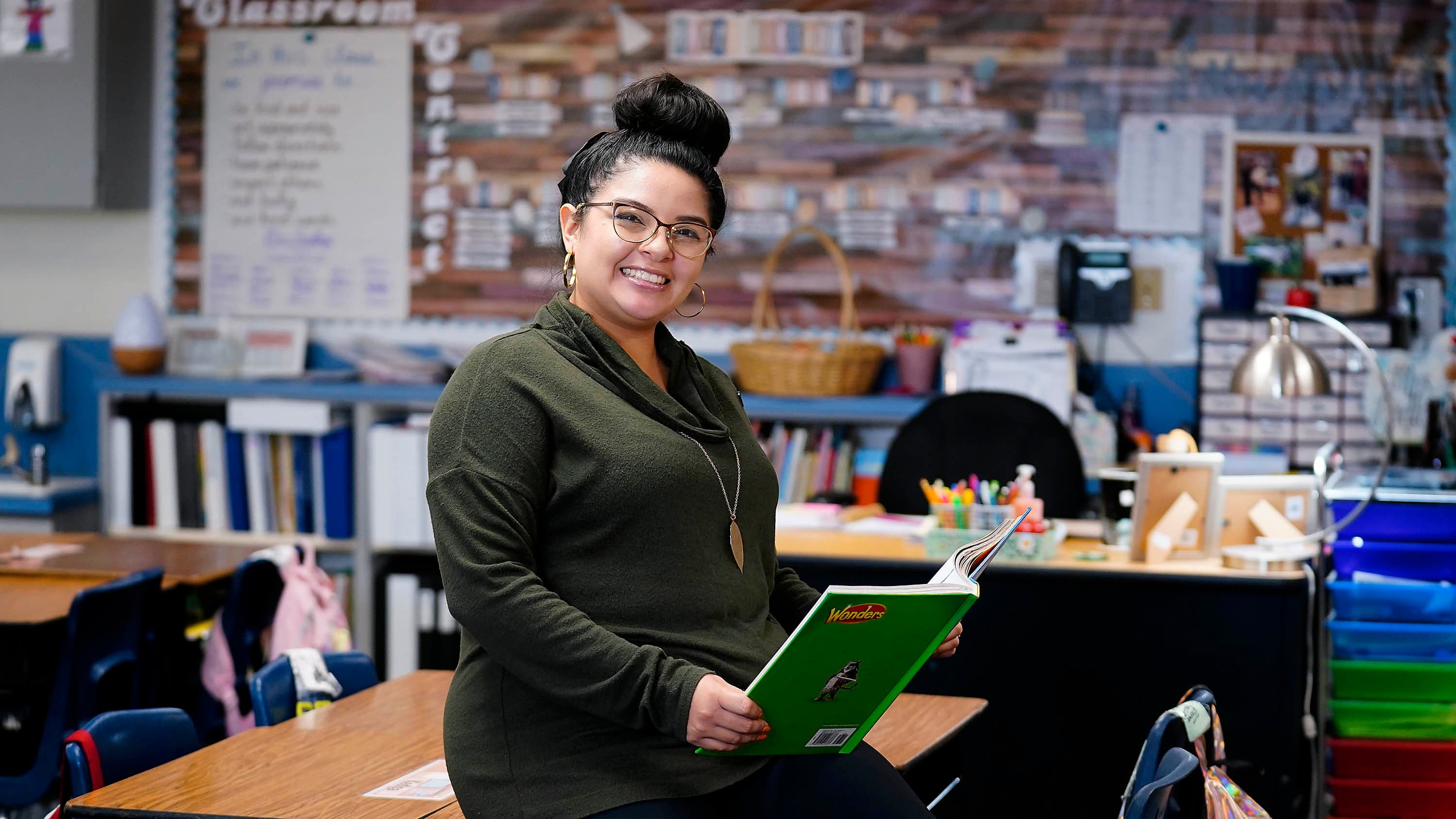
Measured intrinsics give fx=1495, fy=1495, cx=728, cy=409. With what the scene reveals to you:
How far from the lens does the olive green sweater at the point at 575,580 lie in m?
1.57

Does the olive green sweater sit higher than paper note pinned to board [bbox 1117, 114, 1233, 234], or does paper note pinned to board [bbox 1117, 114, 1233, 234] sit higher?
paper note pinned to board [bbox 1117, 114, 1233, 234]

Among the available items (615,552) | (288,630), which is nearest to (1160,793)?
(615,552)

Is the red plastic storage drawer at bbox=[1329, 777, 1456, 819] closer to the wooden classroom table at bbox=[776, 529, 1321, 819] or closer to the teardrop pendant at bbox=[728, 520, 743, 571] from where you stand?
the wooden classroom table at bbox=[776, 529, 1321, 819]

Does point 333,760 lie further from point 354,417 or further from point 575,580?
point 354,417

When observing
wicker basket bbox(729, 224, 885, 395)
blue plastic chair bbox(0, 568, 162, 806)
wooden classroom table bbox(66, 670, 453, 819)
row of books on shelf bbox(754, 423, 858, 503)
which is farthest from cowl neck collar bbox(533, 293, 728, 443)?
row of books on shelf bbox(754, 423, 858, 503)

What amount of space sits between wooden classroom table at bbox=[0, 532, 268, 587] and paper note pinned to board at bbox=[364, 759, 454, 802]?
4.68 feet

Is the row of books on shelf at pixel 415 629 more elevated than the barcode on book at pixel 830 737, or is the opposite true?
the barcode on book at pixel 830 737

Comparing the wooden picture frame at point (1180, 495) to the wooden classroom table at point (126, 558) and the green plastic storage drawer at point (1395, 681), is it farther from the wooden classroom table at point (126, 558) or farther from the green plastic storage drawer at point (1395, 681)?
the wooden classroom table at point (126, 558)

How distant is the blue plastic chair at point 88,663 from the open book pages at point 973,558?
1938 mm

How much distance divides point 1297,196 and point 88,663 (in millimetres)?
3569

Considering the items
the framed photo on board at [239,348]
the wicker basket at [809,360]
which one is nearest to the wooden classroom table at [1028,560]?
the wicker basket at [809,360]

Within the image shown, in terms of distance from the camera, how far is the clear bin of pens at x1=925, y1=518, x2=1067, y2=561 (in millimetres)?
3080

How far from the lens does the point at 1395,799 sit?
125 inches

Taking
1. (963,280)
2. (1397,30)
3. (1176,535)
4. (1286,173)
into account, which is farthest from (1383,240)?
(1176,535)
